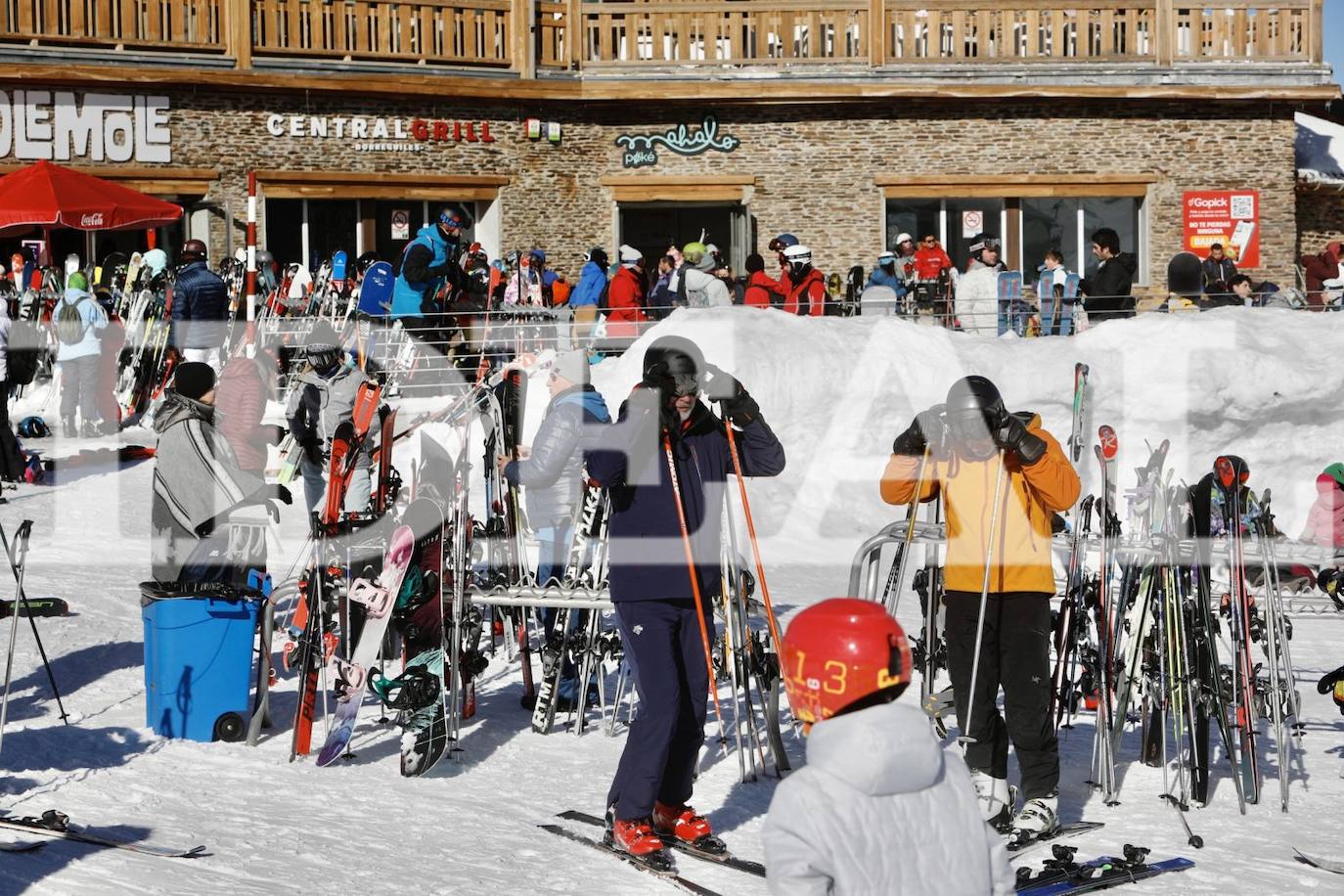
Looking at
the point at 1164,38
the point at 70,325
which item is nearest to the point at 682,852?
the point at 70,325

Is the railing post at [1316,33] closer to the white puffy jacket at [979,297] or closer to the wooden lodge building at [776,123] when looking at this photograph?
the wooden lodge building at [776,123]

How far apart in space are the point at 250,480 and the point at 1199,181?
19.8m

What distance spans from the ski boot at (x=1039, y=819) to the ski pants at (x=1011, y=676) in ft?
0.10

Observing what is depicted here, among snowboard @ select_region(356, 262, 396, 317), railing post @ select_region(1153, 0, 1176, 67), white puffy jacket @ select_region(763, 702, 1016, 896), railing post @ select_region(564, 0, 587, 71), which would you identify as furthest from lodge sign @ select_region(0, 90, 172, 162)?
white puffy jacket @ select_region(763, 702, 1016, 896)

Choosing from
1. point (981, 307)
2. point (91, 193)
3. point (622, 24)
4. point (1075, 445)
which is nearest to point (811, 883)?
point (1075, 445)

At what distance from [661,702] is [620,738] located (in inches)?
92.4

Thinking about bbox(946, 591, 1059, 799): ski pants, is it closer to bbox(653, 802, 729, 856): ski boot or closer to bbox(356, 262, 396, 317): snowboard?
bbox(653, 802, 729, 856): ski boot

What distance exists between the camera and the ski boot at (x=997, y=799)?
6.67m

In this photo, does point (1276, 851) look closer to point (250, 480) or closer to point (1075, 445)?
point (1075, 445)

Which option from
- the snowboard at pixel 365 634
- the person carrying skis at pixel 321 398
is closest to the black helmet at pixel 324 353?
the person carrying skis at pixel 321 398

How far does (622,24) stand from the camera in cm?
2483

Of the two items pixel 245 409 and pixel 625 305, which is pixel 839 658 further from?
pixel 625 305

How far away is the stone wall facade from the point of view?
81.6ft

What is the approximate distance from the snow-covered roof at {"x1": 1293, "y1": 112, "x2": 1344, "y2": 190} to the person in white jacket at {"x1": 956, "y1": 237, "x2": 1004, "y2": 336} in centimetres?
1078
